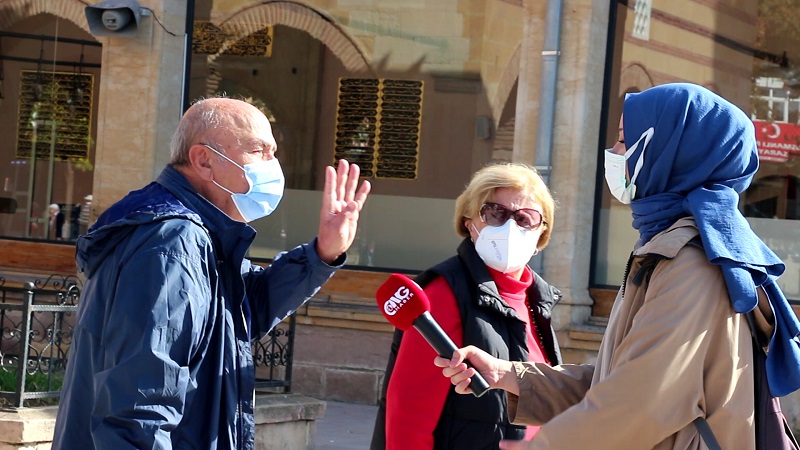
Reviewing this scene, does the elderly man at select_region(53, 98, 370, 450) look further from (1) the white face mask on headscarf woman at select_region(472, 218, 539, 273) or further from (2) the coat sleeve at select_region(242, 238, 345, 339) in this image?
(1) the white face mask on headscarf woman at select_region(472, 218, 539, 273)

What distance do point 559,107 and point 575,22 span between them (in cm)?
70

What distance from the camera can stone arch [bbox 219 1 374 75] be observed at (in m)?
10.7

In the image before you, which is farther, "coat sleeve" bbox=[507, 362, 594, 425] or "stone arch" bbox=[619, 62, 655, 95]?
"stone arch" bbox=[619, 62, 655, 95]

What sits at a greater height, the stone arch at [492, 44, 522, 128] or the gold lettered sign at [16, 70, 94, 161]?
the stone arch at [492, 44, 522, 128]

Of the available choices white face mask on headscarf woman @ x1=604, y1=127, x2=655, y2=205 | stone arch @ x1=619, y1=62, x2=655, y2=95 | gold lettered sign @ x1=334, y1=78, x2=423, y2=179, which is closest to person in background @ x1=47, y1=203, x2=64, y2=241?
gold lettered sign @ x1=334, y1=78, x2=423, y2=179

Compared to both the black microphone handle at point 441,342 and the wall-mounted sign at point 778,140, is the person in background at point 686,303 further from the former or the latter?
the wall-mounted sign at point 778,140

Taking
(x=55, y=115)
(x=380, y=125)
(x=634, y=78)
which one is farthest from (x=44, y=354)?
(x=55, y=115)

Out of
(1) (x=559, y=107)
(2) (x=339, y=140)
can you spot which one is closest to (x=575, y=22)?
(1) (x=559, y=107)

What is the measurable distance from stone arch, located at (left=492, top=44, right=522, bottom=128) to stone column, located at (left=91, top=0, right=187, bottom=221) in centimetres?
287

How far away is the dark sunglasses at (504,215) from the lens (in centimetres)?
429

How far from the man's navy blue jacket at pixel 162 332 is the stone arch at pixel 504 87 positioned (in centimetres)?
726

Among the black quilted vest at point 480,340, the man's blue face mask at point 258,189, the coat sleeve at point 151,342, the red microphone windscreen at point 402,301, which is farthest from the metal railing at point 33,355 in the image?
the red microphone windscreen at point 402,301

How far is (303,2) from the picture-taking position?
10.9 meters

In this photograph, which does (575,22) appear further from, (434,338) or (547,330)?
(434,338)
